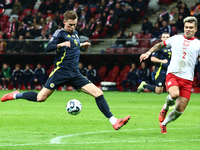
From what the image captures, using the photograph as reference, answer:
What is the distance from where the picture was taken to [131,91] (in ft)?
73.6

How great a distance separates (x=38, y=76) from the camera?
78.8ft

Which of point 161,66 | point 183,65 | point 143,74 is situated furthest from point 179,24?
point 183,65

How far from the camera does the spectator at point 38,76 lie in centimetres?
2372

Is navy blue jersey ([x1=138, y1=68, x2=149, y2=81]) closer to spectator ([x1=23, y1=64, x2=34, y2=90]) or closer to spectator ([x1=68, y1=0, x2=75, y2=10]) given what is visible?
spectator ([x1=23, y1=64, x2=34, y2=90])

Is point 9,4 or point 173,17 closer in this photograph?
point 173,17

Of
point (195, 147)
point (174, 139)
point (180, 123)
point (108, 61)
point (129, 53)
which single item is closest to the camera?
point (195, 147)

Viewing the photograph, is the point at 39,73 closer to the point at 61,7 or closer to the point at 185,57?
the point at 61,7

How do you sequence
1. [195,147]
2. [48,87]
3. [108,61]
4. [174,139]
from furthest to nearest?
[108,61] < [48,87] < [174,139] < [195,147]

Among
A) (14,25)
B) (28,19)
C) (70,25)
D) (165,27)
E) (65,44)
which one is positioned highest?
(70,25)

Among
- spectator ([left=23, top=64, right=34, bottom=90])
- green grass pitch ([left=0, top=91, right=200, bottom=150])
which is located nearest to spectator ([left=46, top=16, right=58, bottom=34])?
spectator ([left=23, top=64, right=34, bottom=90])

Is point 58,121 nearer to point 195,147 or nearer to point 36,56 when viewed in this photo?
point 195,147

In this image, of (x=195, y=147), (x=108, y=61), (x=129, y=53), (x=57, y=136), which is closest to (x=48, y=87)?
(x=57, y=136)

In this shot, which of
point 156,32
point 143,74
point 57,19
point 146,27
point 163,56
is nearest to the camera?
point 163,56

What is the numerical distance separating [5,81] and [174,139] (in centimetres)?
1963
